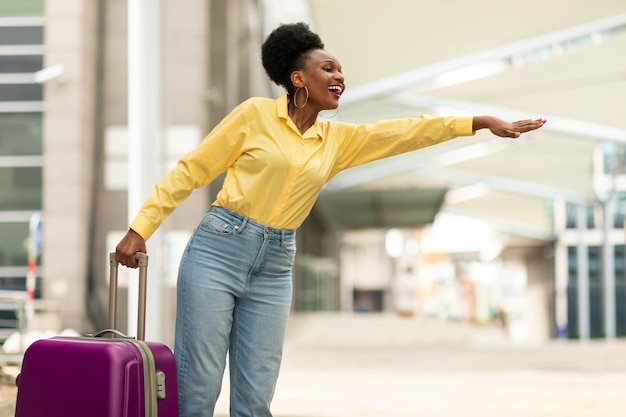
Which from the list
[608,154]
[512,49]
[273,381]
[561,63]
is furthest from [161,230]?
[608,154]

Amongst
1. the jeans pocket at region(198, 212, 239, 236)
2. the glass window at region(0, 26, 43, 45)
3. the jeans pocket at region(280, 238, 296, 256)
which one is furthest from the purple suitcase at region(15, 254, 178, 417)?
the glass window at region(0, 26, 43, 45)

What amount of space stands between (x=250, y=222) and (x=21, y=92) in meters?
6.42

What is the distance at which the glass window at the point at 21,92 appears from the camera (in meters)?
8.09

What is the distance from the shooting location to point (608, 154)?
27766 mm

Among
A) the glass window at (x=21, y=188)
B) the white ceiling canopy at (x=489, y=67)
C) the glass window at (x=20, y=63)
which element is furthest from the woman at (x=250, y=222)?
the white ceiling canopy at (x=489, y=67)

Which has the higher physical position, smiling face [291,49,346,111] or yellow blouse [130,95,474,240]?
smiling face [291,49,346,111]

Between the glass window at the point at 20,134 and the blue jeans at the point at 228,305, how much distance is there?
20.4 ft

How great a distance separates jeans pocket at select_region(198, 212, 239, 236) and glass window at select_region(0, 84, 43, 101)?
5794 millimetres

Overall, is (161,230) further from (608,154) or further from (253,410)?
(608,154)

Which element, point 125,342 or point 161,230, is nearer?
point 125,342

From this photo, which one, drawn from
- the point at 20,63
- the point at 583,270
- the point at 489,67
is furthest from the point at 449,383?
the point at 583,270

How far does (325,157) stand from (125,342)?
822 mm

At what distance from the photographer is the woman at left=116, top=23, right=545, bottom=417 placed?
2.72m

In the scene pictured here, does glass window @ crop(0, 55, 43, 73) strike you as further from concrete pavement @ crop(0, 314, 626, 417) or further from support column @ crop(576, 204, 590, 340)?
support column @ crop(576, 204, 590, 340)
